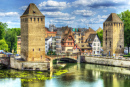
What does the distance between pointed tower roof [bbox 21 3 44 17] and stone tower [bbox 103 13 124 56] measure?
22583 millimetres

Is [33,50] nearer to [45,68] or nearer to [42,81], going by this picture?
[45,68]

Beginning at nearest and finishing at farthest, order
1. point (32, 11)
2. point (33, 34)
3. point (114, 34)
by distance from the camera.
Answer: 1. point (33, 34)
2. point (32, 11)
3. point (114, 34)

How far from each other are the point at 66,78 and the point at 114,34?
28.5 m

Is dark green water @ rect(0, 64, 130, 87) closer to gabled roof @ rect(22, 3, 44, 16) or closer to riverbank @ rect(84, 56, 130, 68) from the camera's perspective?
riverbank @ rect(84, 56, 130, 68)

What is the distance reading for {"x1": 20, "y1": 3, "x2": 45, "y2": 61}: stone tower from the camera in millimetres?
51938

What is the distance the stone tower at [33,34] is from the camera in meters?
51.9

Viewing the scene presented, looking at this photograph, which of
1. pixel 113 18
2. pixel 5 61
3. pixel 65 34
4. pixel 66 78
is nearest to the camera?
pixel 66 78

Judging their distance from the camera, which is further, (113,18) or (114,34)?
(113,18)

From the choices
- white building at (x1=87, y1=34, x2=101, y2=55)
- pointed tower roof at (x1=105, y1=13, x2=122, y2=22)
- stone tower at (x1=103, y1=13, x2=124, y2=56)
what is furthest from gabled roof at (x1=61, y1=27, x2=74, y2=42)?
pointed tower roof at (x1=105, y1=13, x2=122, y2=22)

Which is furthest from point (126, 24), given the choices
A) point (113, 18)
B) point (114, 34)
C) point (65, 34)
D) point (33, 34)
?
point (33, 34)

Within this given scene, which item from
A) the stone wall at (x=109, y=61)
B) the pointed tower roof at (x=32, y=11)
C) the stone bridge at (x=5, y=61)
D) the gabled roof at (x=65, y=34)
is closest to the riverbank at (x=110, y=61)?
the stone wall at (x=109, y=61)

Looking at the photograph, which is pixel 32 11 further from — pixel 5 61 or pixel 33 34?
pixel 5 61

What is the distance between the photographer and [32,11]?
2077 inches

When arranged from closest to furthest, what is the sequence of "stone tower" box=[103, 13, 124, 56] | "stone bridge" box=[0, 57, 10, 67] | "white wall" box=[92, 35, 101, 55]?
1. "stone bridge" box=[0, 57, 10, 67]
2. "stone tower" box=[103, 13, 124, 56]
3. "white wall" box=[92, 35, 101, 55]
